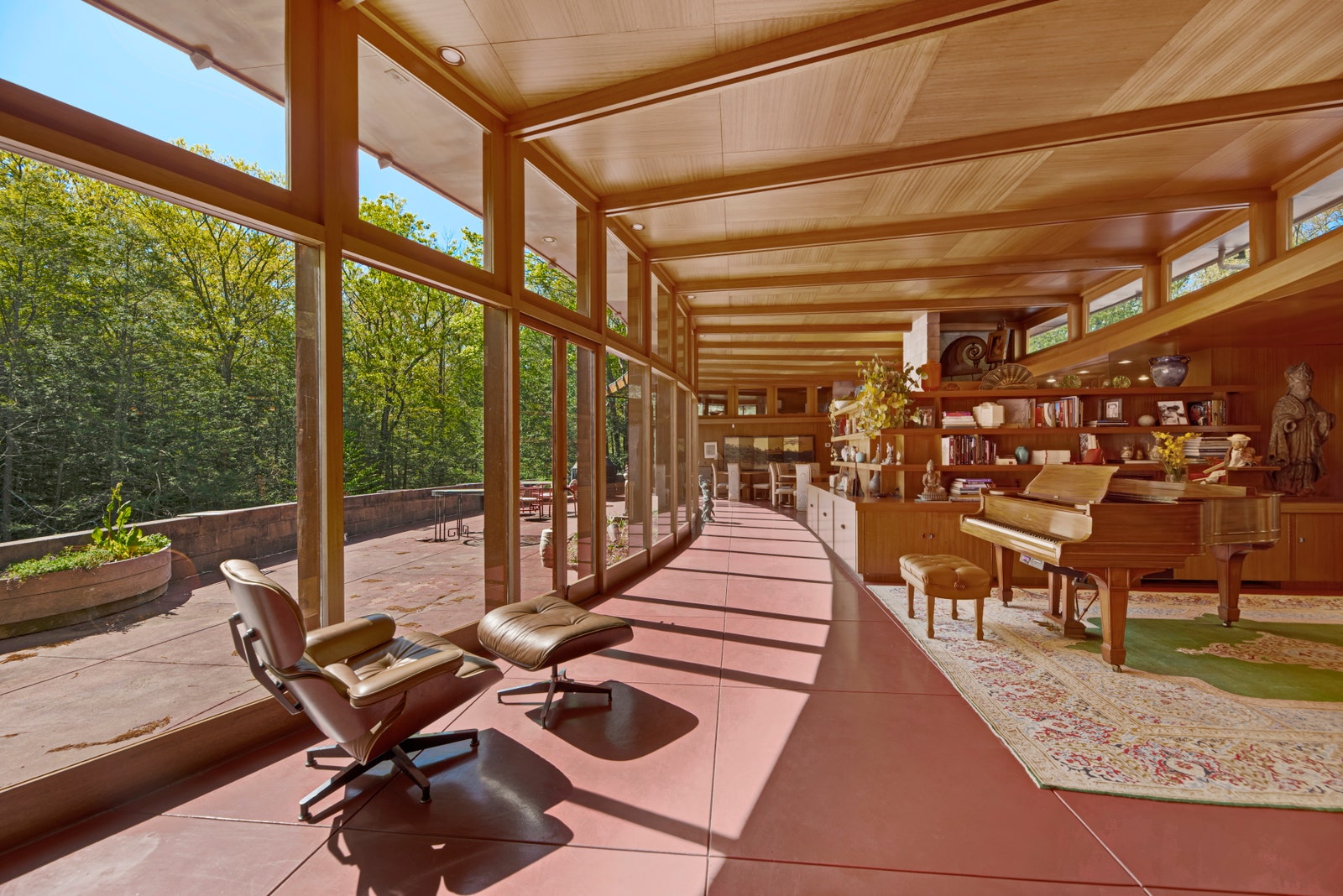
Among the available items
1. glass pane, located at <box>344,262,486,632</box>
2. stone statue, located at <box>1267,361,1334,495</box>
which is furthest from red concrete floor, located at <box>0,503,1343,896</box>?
stone statue, located at <box>1267,361,1334,495</box>

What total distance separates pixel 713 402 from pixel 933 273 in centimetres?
1010

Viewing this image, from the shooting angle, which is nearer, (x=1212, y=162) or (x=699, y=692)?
(x=699, y=692)

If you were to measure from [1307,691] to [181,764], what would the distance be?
559 centimetres

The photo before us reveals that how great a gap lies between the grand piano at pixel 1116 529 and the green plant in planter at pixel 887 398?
1273 millimetres

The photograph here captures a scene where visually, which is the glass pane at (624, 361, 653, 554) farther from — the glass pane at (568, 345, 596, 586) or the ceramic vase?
the ceramic vase

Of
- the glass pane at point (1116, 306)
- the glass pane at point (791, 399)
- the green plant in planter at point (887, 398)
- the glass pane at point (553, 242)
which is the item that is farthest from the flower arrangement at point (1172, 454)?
the glass pane at point (791, 399)

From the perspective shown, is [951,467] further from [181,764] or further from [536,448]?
[181,764]

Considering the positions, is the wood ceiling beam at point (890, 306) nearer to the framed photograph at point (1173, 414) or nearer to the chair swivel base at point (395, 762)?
the framed photograph at point (1173, 414)

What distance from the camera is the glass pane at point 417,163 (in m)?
3.04

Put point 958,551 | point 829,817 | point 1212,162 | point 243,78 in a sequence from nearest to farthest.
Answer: point 829,817
point 243,78
point 1212,162
point 958,551

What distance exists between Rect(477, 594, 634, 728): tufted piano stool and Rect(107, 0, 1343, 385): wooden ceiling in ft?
9.38

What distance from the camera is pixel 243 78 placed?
2.49 meters

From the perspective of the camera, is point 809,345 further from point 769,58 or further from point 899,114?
→ point 769,58

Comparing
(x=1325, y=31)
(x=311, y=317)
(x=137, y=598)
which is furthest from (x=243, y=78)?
(x=1325, y=31)
